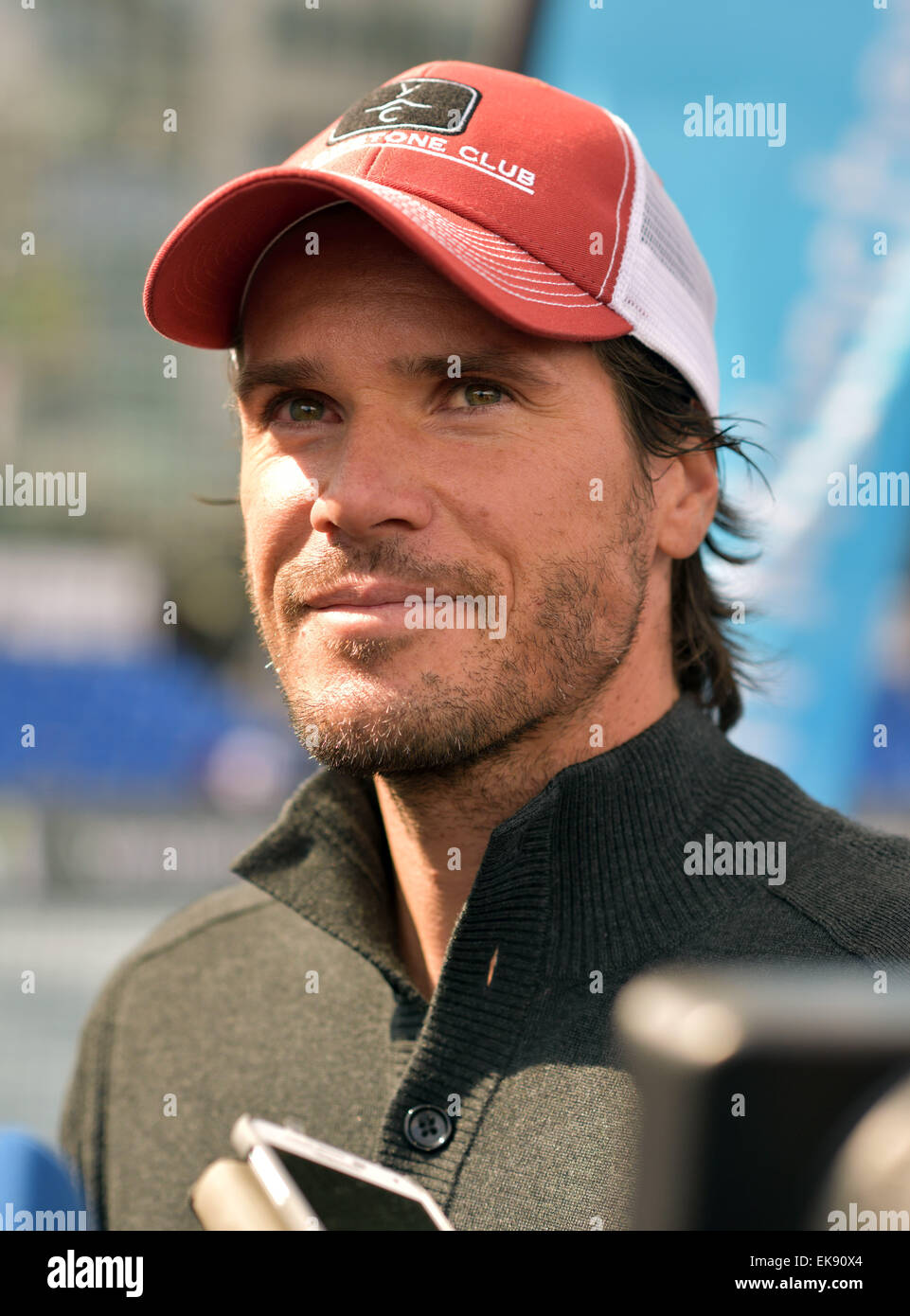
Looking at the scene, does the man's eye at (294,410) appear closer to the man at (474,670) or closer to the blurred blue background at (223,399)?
the man at (474,670)

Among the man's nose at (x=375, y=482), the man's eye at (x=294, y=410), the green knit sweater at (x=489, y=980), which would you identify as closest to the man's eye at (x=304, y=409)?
the man's eye at (x=294, y=410)

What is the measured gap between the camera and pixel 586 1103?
1.27 meters

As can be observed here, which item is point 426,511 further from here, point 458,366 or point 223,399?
point 223,399

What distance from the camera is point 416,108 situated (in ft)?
5.11

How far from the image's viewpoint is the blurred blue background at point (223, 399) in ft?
7.28

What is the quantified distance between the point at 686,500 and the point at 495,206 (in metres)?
0.45

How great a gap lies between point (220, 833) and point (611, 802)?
887 cm

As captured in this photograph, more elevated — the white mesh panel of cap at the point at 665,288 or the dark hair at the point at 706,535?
the white mesh panel of cap at the point at 665,288

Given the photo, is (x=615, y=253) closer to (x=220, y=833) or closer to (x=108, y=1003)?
(x=108, y=1003)

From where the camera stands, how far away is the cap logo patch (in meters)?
1.54

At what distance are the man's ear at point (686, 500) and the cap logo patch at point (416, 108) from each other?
0.48m

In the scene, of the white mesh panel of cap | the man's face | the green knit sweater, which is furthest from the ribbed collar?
the white mesh panel of cap

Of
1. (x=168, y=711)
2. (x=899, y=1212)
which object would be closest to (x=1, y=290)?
(x=168, y=711)

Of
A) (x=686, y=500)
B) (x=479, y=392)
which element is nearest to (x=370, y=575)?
(x=479, y=392)
